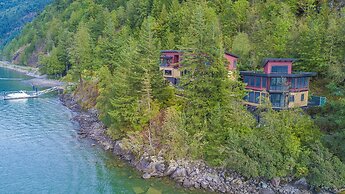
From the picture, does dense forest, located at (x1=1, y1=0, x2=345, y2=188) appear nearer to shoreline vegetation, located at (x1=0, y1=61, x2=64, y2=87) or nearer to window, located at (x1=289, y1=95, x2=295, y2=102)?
window, located at (x1=289, y1=95, x2=295, y2=102)

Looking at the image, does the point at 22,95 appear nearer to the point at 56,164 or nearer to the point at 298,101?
the point at 56,164

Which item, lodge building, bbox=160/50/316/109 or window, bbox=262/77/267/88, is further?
window, bbox=262/77/267/88

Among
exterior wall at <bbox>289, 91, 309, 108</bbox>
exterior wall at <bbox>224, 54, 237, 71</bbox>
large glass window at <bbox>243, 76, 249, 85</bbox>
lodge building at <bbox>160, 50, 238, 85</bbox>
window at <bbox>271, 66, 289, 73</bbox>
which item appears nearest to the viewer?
exterior wall at <bbox>289, 91, 309, 108</bbox>

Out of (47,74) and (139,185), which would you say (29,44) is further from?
(139,185)

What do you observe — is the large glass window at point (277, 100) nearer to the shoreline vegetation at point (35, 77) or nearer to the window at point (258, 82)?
the window at point (258, 82)

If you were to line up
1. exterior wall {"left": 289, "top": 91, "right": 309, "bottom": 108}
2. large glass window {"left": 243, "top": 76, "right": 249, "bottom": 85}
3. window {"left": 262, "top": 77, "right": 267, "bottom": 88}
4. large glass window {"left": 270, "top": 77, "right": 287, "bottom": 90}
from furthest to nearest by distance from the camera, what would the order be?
large glass window {"left": 243, "top": 76, "right": 249, "bottom": 85} → window {"left": 262, "top": 77, "right": 267, "bottom": 88} → exterior wall {"left": 289, "top": 91, "right": 309, "bottom": 108} → large glass window {"left": 270, "top": 77, "right": 287, "bottom": 90}

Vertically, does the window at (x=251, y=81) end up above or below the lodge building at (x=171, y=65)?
below

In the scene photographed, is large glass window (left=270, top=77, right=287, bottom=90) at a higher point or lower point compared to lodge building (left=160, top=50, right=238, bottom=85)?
lower

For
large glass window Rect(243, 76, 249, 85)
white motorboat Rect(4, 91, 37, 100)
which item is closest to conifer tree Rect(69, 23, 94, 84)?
white motorboat Rect(4, 91, 37, 100)

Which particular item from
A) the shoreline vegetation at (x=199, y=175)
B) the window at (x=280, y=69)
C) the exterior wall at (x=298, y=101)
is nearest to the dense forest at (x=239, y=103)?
the shoreline vegetation at (x=199, y=175)

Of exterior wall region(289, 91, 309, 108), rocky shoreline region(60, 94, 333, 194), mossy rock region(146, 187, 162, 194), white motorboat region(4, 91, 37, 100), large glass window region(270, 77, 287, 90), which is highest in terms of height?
large glass window region(270, 77, 287, 90)

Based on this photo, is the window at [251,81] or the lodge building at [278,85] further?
the window at [251,81]
